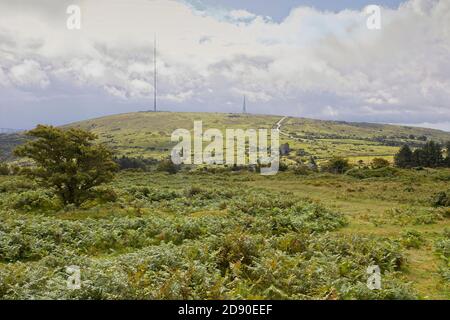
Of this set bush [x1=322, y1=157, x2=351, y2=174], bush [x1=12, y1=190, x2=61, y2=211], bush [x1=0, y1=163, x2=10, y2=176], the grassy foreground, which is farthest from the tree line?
bush [x1=12, y1=190, x2=61, y2=211]

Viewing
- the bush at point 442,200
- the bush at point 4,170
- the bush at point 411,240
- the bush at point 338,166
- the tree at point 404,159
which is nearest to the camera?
the bush at point 411,240

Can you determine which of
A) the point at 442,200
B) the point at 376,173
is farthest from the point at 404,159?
the point at 442,200

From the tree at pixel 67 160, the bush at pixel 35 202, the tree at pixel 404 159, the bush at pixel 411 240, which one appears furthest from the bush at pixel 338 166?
the bush at pixel 35 202

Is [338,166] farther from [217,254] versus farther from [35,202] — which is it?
[217,254]

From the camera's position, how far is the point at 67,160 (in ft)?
79.1

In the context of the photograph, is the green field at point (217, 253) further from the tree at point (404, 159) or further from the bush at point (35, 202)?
the tree at point (404, 159)

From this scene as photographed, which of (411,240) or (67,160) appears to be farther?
(67,160)

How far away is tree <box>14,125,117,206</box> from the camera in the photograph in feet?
76.4

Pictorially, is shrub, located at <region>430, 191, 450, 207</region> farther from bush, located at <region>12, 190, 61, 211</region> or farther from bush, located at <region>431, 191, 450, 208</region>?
bush, located at <region>12, 190, 61, 211</region>

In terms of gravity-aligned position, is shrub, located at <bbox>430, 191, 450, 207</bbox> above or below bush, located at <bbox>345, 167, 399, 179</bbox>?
above

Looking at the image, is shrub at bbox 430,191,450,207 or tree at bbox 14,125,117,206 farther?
shrub at bbox 430,191,450,207

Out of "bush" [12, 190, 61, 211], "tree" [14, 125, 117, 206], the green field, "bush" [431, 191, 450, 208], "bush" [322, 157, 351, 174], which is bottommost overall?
"bush" [322, 157, 351, 174]

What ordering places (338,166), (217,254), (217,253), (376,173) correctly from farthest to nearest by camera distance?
1. (338,166)
2. (376,173)
3. (217,254)
4. (217,253)

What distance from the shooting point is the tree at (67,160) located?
23297 mm
